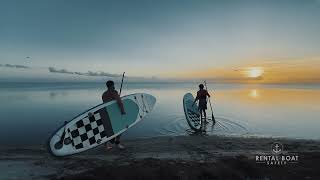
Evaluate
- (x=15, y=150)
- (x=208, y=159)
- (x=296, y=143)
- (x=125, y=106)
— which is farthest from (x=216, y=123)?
(x=15, y=150)

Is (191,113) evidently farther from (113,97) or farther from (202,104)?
(113,97)

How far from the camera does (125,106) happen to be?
10.9m

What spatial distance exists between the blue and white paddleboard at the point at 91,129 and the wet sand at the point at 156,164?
0.29m

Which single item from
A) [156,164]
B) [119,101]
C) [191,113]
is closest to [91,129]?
[119,101]

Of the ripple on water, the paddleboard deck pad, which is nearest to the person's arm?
the ripple on water

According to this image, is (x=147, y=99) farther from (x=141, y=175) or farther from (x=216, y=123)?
(x=216, y=123)

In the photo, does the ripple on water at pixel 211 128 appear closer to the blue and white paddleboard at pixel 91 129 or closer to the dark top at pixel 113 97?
the blue and white paddleboard at pixel 91 129

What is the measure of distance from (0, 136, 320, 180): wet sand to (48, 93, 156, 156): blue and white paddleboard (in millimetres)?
293

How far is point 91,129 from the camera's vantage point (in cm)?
962

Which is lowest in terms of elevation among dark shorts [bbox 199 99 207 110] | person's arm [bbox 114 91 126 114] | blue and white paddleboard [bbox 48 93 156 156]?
blue and white paddleboard [bbox 48 93 156 156]

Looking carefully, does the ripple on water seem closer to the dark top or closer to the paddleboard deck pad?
the paddleboard deck pad

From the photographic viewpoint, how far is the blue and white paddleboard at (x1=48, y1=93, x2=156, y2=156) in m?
8.93

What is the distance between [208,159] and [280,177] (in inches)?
82.9

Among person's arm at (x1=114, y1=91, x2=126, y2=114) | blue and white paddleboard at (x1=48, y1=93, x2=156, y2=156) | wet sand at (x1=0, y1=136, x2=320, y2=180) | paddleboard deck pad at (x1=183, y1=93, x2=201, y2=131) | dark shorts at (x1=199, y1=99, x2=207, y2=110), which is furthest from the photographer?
dark shorts at (x1=199, y1=99, x2=207, y2=110)
